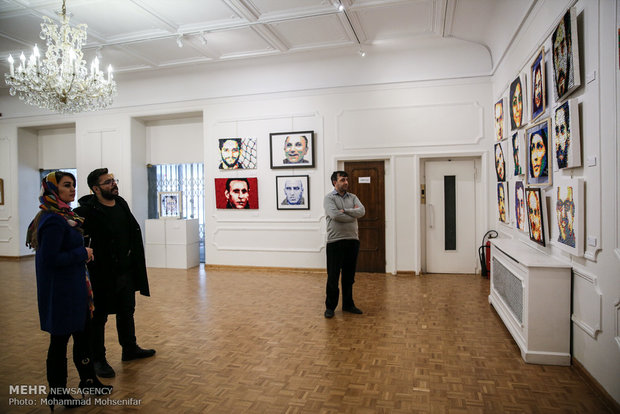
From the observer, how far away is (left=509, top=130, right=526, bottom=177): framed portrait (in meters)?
4.27

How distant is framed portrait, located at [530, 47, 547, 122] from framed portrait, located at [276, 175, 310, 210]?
4.18 m

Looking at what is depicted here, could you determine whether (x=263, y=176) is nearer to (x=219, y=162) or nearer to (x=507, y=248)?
(x=219, y=162)

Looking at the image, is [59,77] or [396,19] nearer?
[59,77]

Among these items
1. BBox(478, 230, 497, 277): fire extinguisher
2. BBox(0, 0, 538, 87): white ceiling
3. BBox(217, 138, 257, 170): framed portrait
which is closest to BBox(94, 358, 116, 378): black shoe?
BBox(0, 0, 538, 87): white ceiling

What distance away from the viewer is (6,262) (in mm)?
9078

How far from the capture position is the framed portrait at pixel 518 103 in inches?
168

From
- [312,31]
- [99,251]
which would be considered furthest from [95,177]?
[312,31]

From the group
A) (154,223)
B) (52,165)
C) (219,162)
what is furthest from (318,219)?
(52,165)

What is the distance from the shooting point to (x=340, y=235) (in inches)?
174

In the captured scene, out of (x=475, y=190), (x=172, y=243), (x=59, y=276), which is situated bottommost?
(x=172, y=243)

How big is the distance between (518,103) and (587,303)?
2.58 meters

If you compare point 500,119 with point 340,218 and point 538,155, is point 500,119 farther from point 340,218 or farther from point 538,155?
point 340,218

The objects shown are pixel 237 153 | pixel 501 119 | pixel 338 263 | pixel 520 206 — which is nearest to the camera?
pixel 520 206
